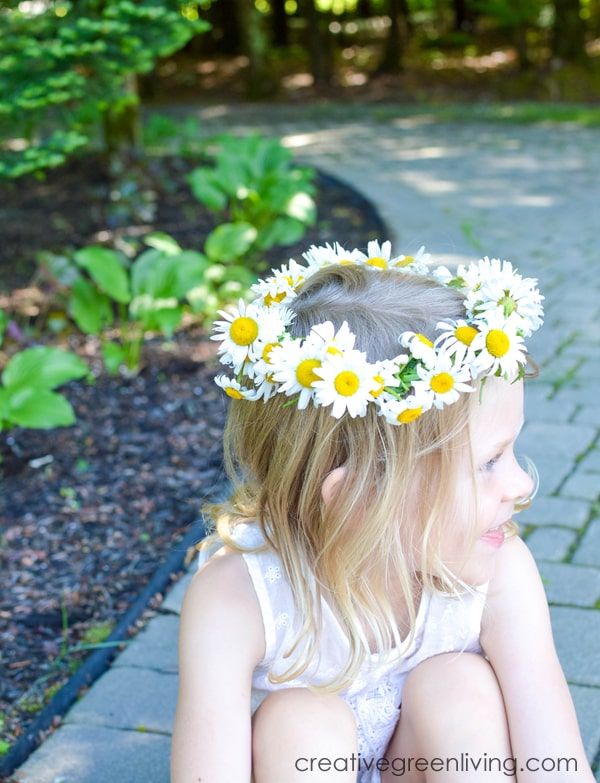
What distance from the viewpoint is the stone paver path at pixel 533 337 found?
7.87 ft

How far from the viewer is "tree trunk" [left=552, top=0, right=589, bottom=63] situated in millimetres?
15352

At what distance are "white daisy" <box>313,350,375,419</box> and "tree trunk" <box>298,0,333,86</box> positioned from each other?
15767 mm

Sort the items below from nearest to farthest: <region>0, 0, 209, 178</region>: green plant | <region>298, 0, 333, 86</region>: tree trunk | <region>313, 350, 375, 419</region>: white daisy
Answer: <region>313, 350, 375, 419</region>: white daisy
<region>0, 0, 209, 178</region>: green plant
<region>298, 0, 333, 86</region>: tree trunk

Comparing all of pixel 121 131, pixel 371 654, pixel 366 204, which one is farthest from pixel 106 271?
pixel 121 131

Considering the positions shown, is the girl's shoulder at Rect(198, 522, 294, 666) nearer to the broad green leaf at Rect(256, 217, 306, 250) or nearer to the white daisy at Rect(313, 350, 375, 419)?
the white daisy at Rect(313, 350, 375, 419)

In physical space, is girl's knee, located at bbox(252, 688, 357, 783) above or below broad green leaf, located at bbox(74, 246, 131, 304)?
above

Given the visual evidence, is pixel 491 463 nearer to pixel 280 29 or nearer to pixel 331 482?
pixel 331 482

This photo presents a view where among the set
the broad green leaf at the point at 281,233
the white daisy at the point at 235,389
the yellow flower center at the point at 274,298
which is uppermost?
the yellow flower center at the point at 274,298

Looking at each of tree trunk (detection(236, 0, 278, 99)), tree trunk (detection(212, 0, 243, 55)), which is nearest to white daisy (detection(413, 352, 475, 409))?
tree trunk (detection(236, 0, 278, 99))

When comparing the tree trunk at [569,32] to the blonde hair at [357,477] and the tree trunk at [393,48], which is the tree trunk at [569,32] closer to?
the tree trunk at [393,48]

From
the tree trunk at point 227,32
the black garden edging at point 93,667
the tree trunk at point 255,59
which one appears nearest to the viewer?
the black garden edging at point 93,667

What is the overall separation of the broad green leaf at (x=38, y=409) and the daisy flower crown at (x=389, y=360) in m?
1.63

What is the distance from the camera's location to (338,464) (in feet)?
5.62

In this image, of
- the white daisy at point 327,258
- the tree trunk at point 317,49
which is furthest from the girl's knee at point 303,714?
the tree trunk at point 317,49
